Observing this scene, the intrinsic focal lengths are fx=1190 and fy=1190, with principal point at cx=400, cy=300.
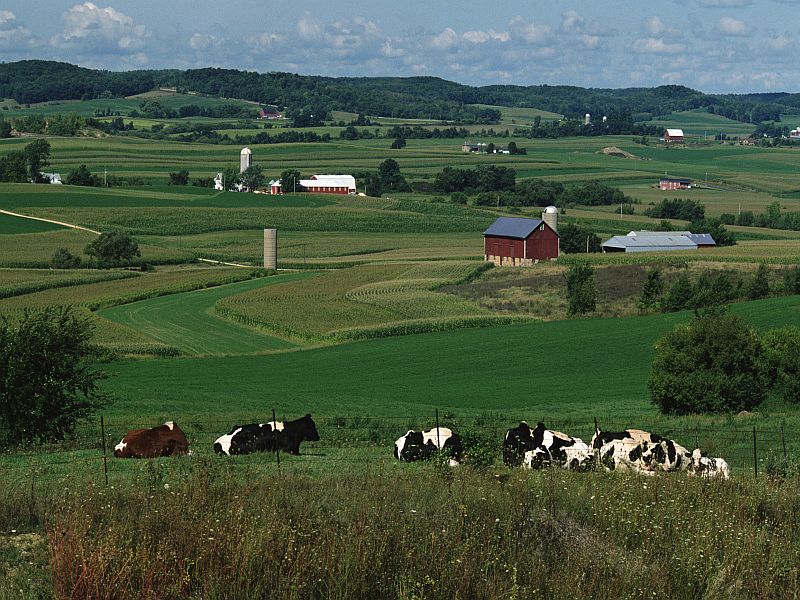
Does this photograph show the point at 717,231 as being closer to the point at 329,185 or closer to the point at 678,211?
the point at 678,211

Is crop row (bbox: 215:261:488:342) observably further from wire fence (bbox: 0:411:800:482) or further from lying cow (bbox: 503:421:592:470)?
lying cow (bbox: 503:421:592:470)

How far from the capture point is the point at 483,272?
2970 inches

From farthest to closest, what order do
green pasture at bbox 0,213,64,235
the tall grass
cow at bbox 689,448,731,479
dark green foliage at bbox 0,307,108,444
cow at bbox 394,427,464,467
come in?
green pasture at bbox 0,213,64,235 < dark green foliage at bbox 0,307,108,444 < cow at bbox 394,427,464,467 < cow at bbox 689,448,731,479 < the tall grass

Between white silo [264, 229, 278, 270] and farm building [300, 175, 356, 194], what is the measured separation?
6299 cm

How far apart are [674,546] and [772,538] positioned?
3.58ft

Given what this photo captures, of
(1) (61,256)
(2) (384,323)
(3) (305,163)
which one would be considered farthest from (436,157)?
(2) (384,323)

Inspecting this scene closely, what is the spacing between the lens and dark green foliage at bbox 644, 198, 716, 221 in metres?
124

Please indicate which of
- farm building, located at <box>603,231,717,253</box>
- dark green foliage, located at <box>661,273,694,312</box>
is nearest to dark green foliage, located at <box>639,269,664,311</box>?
dark green foliage, located at <box>661,273,694,312</box>

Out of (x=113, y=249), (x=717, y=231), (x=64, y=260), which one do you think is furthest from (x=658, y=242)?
(x=64, y=260)

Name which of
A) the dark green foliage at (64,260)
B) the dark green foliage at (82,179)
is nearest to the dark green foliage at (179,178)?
the dark green foliage at (82,179)

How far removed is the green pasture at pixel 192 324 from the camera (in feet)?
161

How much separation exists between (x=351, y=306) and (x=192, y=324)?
851 cm

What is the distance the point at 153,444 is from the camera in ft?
62.6

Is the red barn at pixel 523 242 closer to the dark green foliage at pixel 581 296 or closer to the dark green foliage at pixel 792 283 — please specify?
the dark green foliage at pixel 581 296
